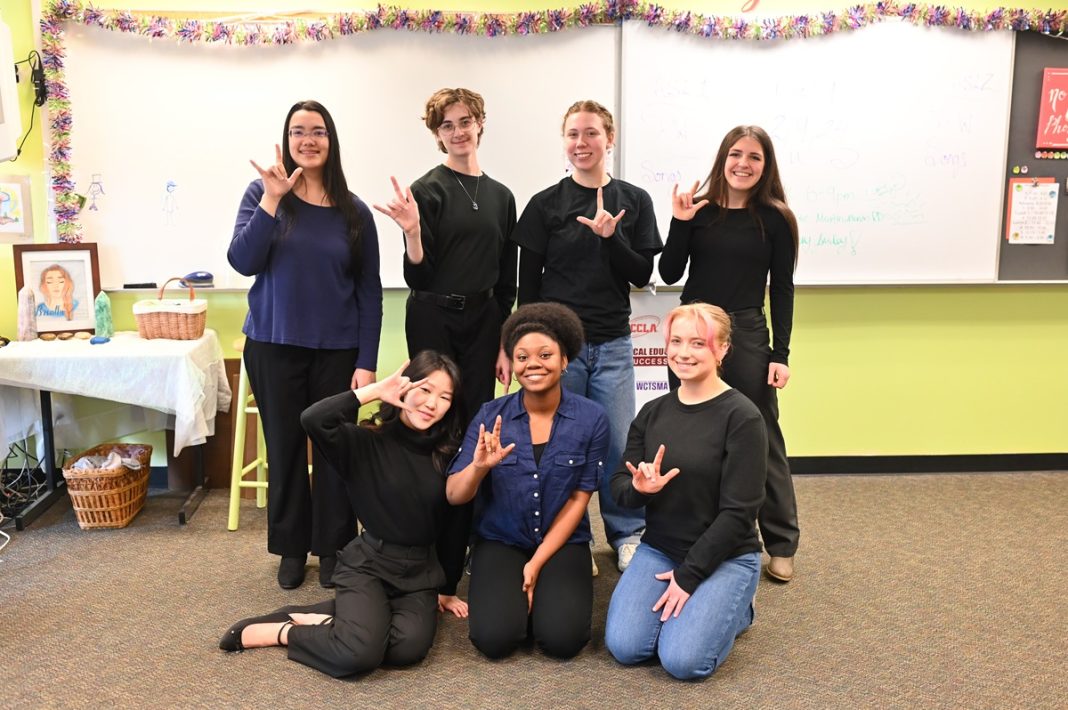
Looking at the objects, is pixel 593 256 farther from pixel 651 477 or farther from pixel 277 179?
pixel 277 179

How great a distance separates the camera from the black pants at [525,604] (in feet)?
6.69

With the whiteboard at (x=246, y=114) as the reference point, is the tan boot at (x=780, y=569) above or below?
below

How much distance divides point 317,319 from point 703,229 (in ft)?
3.78

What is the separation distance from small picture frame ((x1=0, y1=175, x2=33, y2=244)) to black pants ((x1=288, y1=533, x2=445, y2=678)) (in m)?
2.15

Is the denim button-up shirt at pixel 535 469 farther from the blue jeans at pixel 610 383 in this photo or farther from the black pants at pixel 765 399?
the black pants at pixel 765 399

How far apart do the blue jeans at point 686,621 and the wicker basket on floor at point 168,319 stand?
1951mm

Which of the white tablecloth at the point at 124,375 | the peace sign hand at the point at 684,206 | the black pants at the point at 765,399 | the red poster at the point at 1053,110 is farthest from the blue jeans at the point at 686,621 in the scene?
the red poster at the point at 1053,110

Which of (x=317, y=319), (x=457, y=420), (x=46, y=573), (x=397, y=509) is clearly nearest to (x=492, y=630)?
(x=397, y=509)

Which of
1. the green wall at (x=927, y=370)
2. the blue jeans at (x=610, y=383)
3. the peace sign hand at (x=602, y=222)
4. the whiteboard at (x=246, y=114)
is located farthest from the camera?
the green wall at (x=927, y=370)

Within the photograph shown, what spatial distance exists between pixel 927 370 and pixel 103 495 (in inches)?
132

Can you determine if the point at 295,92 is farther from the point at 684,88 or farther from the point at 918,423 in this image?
the point at 918,423

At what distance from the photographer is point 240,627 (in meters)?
2.10

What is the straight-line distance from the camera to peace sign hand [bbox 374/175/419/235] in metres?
2.21

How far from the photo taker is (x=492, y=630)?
2.04 meters
